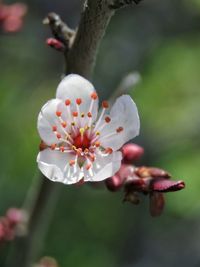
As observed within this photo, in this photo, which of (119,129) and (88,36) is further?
(119,129)

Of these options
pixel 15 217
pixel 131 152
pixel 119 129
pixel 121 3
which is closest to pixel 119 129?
pixel 119 129

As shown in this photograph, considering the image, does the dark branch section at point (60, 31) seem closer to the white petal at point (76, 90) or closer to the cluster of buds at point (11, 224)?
the white petal at point (76, 90)

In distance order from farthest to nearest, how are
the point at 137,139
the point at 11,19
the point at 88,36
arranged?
the point at 137,139 < the point at 11,19 < the point at 88,36

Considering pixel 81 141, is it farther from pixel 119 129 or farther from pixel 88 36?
pixel 88 36

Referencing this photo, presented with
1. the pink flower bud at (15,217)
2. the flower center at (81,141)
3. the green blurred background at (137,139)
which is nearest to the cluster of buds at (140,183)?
the flower center at (81,141)

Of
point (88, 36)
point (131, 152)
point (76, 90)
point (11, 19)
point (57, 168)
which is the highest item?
point (11, 19)

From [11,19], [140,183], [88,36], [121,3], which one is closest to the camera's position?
[121,3]

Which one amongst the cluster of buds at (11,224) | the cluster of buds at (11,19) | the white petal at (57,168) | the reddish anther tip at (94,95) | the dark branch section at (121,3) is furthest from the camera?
the cluster of buds at (11,19)
